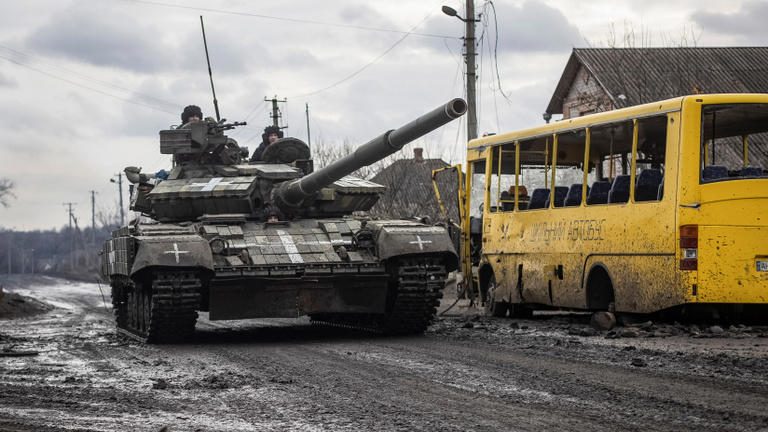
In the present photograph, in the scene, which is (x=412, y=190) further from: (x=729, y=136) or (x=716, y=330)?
(x=716, y=330)

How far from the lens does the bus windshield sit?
1341cm

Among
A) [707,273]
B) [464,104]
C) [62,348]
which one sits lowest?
[62,348]

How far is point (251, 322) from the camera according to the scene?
65.4ft

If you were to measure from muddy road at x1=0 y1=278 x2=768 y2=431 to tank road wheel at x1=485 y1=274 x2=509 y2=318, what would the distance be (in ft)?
7.99

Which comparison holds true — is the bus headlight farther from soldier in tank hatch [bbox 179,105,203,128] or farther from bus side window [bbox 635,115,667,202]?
soldier in tank hatch [bbox 179,105,203,128]

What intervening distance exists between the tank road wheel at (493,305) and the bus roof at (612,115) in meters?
1.97

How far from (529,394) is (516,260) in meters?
8.73

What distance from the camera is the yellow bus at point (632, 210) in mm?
13227

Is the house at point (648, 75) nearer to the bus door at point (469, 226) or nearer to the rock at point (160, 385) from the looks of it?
the bus door at point (469, 226)

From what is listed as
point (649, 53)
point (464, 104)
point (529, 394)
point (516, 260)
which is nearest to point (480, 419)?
point (529, 394)

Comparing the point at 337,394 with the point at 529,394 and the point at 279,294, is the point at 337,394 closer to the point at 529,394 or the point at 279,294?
the point at 529,394

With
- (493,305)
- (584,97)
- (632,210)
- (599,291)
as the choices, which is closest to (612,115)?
(632,210)

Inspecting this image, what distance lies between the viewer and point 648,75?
3412 cm

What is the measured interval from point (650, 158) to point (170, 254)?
210 inches
